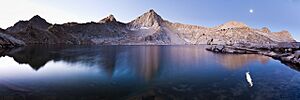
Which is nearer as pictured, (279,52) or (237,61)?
(237,61)

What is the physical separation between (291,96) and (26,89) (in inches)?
1022

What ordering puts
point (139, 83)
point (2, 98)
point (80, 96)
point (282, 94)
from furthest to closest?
point (139, 83)
point (282, 94)
point (80, 96)
point (2, 98)

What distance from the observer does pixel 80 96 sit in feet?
64.5

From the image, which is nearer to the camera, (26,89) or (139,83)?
(26,89)

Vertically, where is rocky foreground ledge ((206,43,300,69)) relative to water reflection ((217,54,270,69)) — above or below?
above

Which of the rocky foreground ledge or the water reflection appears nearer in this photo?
A: the water reflection

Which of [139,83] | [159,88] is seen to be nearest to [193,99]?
[159,88]

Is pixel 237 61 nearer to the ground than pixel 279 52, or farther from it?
nearer to the ground

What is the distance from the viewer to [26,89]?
21828 mm

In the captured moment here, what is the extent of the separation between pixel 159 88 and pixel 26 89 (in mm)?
13667

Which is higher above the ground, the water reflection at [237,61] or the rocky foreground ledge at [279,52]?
the rocky foreground ledge at [279,52]

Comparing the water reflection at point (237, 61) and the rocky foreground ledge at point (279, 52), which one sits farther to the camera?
the rocky foreground ledge at point (279, 52)

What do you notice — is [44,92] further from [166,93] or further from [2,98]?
[166,93]

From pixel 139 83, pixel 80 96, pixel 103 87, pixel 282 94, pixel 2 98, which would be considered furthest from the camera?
pixel 139 83
